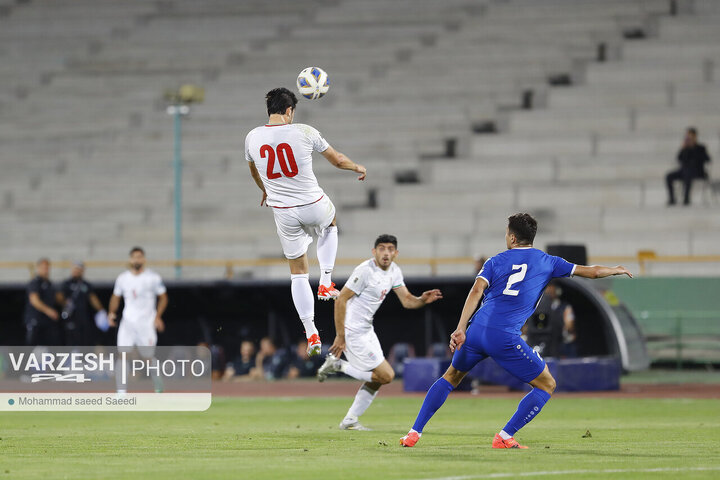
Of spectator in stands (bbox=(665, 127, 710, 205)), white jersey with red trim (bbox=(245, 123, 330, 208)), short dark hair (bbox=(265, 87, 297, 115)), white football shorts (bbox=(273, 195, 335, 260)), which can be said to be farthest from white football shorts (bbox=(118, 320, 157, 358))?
spectator in stands (bbox=(665, 127, 710, 205))

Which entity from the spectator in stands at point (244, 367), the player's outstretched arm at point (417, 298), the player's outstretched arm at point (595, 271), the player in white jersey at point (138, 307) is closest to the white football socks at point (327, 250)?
the player's outstretched arm at point (417, 298)

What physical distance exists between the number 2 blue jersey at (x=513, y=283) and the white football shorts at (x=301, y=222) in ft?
7.09

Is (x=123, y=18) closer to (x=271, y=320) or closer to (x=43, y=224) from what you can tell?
(x=43, y=224)

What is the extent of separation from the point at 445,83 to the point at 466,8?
4236 millimetres

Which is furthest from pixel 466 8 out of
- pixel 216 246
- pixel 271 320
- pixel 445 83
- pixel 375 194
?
pixel 271 320

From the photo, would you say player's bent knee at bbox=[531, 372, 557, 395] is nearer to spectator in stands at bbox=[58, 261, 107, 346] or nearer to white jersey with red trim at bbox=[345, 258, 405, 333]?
white jersey with red trim at bbox=[345, 258, 405, 333]

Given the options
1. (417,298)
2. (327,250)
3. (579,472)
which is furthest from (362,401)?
(579,472)

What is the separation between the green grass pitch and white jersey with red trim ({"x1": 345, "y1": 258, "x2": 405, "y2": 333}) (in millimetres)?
1163

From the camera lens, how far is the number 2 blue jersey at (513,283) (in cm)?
996

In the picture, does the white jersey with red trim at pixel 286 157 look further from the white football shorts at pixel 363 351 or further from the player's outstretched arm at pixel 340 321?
the white football shorts at pixel 363 351

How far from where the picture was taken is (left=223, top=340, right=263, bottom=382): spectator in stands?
23609 millimetres

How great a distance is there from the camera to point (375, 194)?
2977 centimetres

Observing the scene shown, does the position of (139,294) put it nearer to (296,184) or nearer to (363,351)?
(363,351)

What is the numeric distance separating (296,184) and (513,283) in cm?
245
